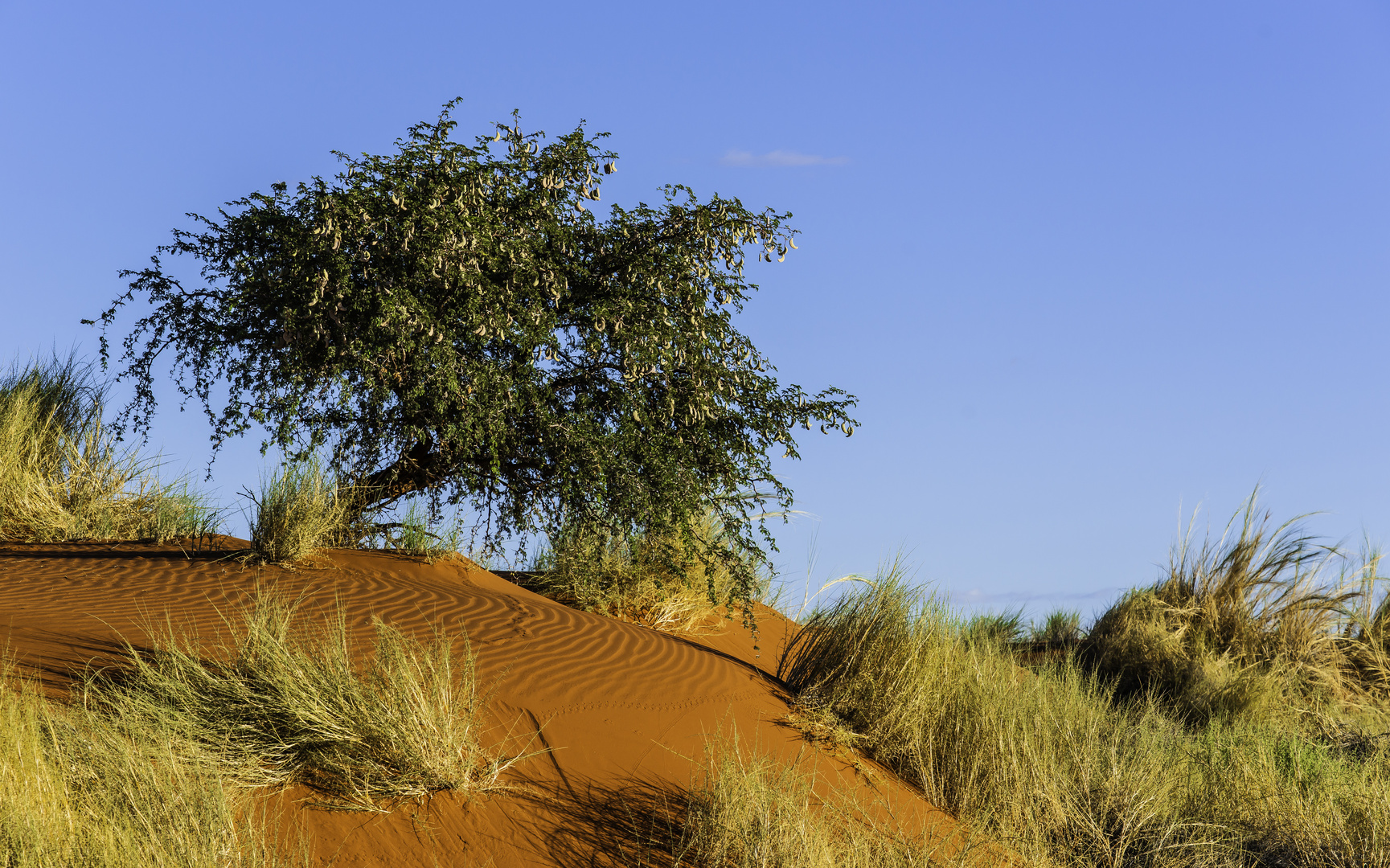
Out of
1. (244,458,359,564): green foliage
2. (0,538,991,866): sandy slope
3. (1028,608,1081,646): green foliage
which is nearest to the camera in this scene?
(0,538,991,866): sandy slope

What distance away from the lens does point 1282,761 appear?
10406mm

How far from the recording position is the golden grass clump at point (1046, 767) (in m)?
7.27

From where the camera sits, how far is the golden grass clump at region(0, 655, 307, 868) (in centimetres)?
508

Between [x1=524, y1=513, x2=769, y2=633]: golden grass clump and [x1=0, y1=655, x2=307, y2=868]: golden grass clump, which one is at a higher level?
[x1=524, y1=513, x2=769, y2=633]: golden grass clump

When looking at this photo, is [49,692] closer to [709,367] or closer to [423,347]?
[423,347]

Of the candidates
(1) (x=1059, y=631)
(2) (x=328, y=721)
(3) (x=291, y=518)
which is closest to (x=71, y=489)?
(3) (x=291, y=518)

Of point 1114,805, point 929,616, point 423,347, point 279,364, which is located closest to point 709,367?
point 423,347

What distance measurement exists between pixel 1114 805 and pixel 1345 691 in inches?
414

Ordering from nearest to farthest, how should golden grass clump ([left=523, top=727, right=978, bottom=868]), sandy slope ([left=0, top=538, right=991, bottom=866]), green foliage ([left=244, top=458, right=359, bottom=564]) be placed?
1. golden grass clump ([left=523, top=727, right=978, bottom=868])
2. sandy slope ([left=0, top=538, right=991, bottom=866])
3. green foliage ([left=244, top=458, right=359, bottom=564])

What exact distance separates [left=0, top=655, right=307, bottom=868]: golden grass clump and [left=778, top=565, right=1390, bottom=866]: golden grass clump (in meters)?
4.46

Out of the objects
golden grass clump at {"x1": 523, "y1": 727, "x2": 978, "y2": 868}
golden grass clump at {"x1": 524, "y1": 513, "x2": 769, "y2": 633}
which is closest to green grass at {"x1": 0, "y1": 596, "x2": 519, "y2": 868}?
golden grass clump at {"x1": 523, "y1": 727, "x2": 978, "y2": 868}

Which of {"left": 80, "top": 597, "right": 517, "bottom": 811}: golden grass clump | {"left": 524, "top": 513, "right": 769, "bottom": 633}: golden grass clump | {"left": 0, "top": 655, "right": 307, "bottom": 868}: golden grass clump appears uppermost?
{"left": 524, "top": 513, "right": 769, "bottom": 633}: golden grass clump

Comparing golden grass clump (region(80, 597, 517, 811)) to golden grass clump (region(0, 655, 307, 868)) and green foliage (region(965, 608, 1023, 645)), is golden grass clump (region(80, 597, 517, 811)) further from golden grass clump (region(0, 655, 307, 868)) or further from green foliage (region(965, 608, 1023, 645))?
green foliage (region(965, 608, 1023, 645))

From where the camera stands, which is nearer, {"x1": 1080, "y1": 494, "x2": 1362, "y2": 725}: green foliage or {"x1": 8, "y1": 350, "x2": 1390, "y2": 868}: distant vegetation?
{"x1": 8, "y1": 350, "x2": 1390, "y2": 868}: distant vegetation
